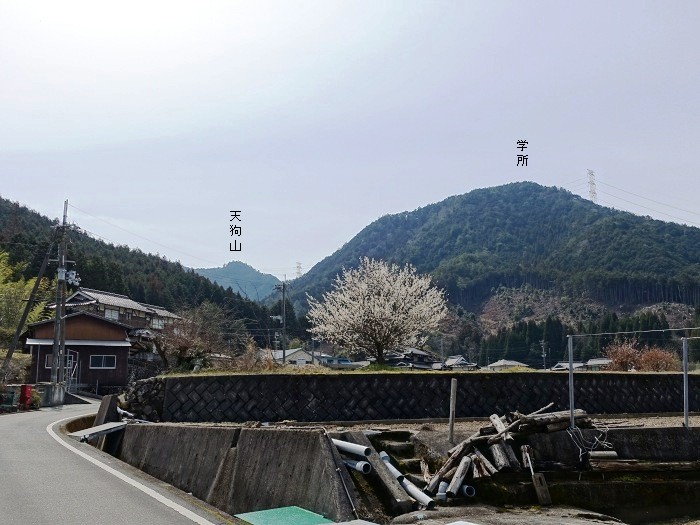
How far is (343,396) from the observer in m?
15.5

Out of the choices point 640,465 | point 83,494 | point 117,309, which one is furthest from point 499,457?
point 117,309

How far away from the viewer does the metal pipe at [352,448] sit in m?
8.28

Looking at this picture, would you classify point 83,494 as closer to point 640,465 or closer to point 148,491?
point 148,491

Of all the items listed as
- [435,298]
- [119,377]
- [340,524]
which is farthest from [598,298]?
[340,524]

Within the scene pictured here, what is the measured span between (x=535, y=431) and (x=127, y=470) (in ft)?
22.0

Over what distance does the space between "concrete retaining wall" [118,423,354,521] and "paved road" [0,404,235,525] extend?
2.78 ft

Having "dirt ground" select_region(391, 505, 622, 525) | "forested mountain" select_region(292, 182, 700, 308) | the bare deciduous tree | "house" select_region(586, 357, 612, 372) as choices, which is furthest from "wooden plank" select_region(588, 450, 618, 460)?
"forested mountain" select_region(292, 182, 700, 308)

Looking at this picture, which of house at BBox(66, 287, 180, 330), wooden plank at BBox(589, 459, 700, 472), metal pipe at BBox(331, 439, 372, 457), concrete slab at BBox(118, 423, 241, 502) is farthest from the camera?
house at BBox(66, 287, 180, 330)

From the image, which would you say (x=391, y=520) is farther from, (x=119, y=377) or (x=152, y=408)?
(x=119, y=377)

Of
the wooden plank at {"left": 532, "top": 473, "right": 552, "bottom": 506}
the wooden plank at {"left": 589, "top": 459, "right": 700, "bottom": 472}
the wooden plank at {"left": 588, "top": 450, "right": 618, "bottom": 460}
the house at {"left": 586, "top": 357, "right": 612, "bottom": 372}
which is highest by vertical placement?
the house at {"left": 586, "top": 357, "right": 612, "bottom": 372}

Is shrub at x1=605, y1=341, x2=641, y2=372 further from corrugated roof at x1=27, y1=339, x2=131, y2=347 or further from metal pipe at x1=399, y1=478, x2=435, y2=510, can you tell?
corrugated roof at x1=27, y1=339, x2=131, y2=347

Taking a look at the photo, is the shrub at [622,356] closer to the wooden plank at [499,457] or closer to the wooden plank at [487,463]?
the wooden plank at [499,457]

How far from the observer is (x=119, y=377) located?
5012 cm

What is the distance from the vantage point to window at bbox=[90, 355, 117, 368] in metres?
49.8
